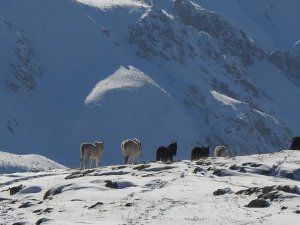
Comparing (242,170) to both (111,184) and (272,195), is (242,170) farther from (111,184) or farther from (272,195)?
(272,195)

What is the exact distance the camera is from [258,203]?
31.8 metres

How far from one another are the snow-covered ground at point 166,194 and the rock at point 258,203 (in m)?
0.07

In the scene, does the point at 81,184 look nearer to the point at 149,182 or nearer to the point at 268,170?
the point at 149,182

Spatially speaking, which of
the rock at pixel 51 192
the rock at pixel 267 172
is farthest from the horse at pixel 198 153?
the rock at pixel 51 192

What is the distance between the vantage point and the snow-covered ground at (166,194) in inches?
1214

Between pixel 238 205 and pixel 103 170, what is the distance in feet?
44.2

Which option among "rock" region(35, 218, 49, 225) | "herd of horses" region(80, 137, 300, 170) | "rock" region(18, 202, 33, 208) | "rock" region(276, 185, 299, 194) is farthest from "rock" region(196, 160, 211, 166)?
"rock" region(35, 218, 49, 225)

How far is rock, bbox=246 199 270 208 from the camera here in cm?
3169

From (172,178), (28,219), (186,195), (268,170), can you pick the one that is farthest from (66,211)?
(268,170)

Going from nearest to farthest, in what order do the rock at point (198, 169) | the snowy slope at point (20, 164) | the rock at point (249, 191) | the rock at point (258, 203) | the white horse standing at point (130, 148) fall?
the rock at point (258, 203)
the rock at point (249, 191)
the rock at point (198, 169)
the white horse standing at point (130, 148)
the snowy slope at point (20, 164)

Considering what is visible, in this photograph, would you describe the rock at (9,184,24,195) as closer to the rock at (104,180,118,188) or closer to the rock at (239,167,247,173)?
the rock at (104,180,118,188)

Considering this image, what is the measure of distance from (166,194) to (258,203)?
4633 mm

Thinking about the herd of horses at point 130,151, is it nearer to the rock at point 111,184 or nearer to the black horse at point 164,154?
the black horse at point 164,154

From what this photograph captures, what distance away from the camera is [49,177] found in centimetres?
4531
